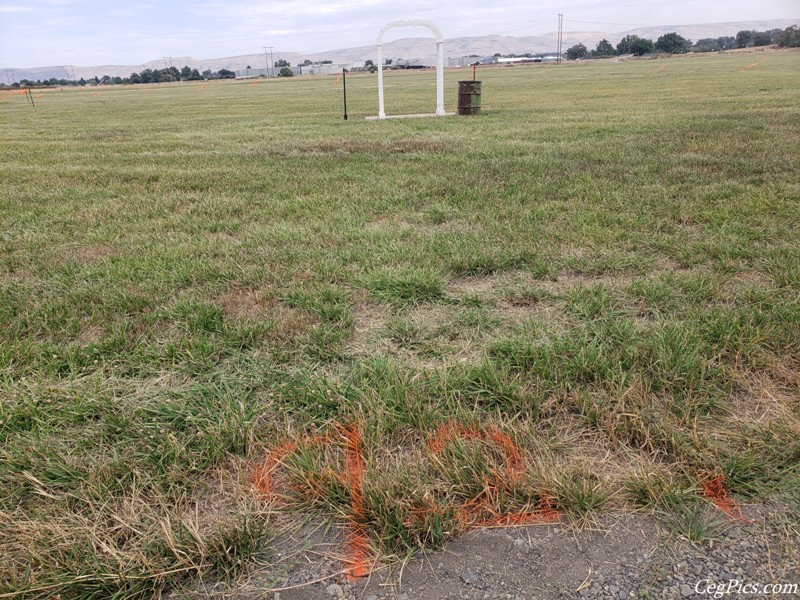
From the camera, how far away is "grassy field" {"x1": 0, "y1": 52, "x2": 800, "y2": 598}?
5.92 feet

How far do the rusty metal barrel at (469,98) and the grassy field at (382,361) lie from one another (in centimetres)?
866

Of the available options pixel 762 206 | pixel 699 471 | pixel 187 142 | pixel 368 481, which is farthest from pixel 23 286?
pixel 187 142

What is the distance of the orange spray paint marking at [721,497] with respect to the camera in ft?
5.76

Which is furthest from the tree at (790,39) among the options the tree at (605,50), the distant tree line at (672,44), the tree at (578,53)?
the tree at (578,53)

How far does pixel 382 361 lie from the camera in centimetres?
267

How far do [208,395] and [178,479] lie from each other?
0.58m

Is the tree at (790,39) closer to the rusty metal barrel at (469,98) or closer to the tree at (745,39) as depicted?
the tree at (745,39)

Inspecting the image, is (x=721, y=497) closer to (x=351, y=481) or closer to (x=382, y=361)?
(x=351, y=481)

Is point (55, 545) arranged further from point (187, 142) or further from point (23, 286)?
point (187, 142)

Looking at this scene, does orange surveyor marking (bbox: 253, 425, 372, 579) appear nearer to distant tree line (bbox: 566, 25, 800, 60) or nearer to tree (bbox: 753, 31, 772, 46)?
distant tree line (bbox: 566, 25, 800, 60)

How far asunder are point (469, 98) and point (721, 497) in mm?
13745

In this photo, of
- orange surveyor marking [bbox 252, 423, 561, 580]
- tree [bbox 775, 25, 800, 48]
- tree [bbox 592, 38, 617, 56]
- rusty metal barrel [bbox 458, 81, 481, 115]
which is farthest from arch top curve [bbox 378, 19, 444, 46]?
tree [bbox 592, 38, 617, 56]

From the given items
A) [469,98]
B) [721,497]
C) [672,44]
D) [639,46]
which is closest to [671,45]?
[672,44]

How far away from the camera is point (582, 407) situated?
2293mm
